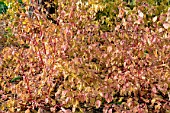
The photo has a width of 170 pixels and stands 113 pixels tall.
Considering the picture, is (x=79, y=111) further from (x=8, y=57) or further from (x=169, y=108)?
(x=8, y=57)

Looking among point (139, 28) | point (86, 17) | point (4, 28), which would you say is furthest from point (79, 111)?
point (4, 28)

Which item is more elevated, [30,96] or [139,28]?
→ [139,28]

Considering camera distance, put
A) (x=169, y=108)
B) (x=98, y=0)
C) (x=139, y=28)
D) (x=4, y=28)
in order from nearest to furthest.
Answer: (x=169, y=108) → (x=139, y=28) → (x=98, y=0) → (x=4, y=28)

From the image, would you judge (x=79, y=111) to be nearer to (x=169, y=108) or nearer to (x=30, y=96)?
(x=30, y=96)

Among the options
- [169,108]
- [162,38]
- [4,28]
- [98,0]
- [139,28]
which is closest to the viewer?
[169,108]

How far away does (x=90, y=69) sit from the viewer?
322 cm

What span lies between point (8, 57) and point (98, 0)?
140 centimetres

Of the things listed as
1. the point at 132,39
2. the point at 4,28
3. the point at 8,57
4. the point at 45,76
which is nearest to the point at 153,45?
the point at 132,39

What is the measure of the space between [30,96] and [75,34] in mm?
983

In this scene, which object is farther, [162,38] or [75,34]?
[75,34]

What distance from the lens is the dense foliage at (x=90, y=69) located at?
2951mm

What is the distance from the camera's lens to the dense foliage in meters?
2.95

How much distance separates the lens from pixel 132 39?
3418 millimetres

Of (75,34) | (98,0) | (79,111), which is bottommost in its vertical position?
(79,111)
